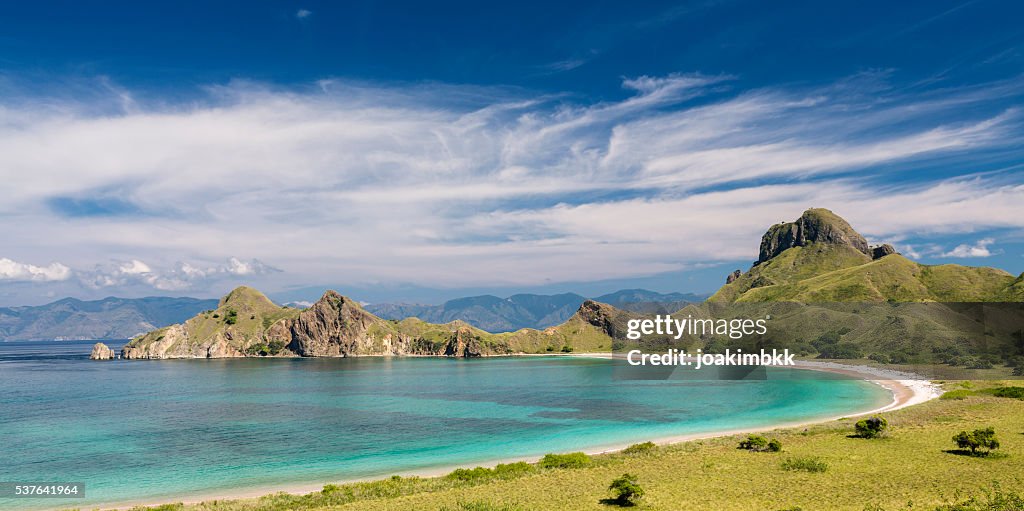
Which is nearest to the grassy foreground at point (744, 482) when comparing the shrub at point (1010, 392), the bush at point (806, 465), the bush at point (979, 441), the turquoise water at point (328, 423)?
the bush at point (806, 465)

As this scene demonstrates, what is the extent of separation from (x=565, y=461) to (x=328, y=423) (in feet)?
172

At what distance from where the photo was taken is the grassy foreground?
1364 inches

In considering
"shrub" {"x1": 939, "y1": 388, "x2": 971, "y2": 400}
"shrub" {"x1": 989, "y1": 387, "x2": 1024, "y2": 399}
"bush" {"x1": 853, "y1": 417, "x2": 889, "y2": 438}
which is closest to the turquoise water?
"shrub" {"x1": 939, "y1": 388, "x2": 971, "y2": 400}

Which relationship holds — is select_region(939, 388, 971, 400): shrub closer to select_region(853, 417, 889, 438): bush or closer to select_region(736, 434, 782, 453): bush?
select_region(853, 417, 889, 438): bush

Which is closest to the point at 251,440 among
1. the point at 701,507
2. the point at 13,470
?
the point at 13,470

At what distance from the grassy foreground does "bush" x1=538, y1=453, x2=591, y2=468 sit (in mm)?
411

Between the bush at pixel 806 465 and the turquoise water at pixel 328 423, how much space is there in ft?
83.3

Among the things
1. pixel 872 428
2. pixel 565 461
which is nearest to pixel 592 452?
pixel 565 461

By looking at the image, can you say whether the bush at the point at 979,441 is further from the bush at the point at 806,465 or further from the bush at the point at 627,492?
the bush at the point at 627,492

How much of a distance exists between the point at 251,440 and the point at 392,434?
62.6ft

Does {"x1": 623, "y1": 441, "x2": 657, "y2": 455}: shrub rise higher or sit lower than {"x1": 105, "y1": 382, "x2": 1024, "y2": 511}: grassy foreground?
lower

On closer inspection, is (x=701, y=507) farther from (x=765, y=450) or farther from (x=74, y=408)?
(x=74, y=408)

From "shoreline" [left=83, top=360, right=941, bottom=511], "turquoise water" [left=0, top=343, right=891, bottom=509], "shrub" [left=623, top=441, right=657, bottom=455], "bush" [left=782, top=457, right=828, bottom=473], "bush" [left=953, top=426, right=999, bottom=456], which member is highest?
"bush" [left=953, top=426, right=999, bottom=456]

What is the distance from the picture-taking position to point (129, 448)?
68.3 meters
